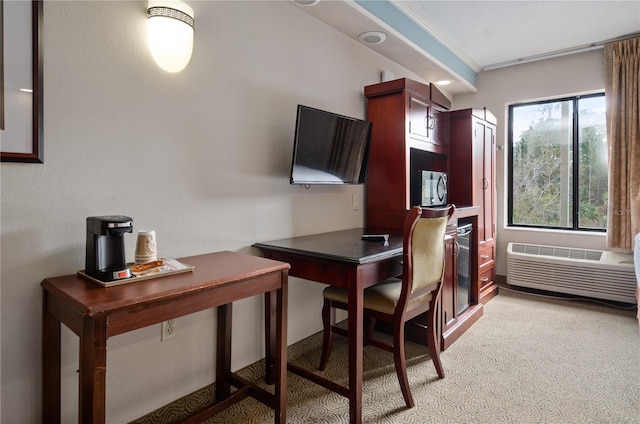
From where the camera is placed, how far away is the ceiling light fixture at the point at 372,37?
268 centimetres

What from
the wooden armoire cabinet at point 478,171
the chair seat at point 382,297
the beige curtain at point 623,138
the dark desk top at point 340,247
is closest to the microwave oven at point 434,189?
the wooden armoire cabinet at point 478,171

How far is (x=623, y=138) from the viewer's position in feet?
10.9

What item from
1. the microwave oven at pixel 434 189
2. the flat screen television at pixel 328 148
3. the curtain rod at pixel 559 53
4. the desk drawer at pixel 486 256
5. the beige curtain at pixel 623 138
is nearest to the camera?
the flat screen television at pixel 328 148

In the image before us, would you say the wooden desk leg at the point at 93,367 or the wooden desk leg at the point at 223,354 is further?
the wooden desk leg at the point at 223,354

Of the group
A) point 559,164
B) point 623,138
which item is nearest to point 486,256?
point 559,164

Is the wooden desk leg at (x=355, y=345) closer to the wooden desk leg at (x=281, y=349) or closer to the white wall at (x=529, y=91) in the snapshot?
the wooden desk leg at (x=281, y=349)

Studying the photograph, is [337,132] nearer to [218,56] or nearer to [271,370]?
[218,56]

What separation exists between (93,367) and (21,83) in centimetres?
101

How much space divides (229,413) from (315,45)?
233cm

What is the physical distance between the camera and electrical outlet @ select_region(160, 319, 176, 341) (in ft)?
5.44

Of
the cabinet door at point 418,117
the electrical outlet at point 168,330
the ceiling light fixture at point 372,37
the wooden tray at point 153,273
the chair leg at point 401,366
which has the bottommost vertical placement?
the chair leg at point 401,366

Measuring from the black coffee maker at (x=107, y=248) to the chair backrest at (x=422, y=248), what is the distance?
125cm

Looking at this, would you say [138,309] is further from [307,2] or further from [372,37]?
[372,37]

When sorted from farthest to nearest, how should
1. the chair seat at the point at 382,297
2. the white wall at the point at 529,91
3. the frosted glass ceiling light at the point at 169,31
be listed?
the white wall at the point at 529,91, the chair seat at the point at 382,297, the frosted glass ceiling light at the point at 169,31
